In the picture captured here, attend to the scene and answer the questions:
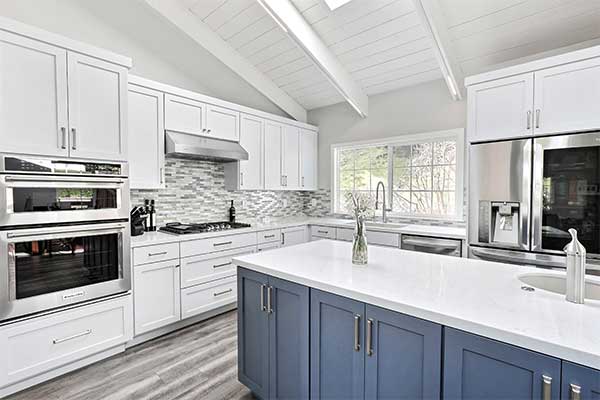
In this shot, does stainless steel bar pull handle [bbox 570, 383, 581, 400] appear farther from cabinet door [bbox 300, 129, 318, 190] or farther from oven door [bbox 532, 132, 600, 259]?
cabinet door [bbox 300, 129, 318, 190]

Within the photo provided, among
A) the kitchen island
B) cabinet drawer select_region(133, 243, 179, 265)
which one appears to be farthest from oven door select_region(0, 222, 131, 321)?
the kitchen island

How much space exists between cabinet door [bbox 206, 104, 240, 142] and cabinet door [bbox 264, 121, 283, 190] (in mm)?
524

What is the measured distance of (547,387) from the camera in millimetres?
910

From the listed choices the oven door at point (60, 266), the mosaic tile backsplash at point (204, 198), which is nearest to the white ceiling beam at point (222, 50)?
the mosaic tile backsplash at point (204, 198)

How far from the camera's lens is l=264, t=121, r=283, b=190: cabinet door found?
13.5 ft

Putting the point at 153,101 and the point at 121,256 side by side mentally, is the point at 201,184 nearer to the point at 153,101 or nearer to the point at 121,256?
the point at 153,101

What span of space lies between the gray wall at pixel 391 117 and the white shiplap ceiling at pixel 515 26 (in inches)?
24.5

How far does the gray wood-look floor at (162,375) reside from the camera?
6.53 feet

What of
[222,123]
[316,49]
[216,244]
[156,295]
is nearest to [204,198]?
[216,244]

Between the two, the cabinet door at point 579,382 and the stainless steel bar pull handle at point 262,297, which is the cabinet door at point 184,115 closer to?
the stainless steel bar pull handle at point 262,297

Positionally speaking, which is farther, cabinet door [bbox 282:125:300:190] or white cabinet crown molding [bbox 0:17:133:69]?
cabinet door [bbox 282:125:300:190]

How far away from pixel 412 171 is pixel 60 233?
3759 millimetres

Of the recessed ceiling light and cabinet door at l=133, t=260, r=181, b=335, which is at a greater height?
the recessed ceiling light

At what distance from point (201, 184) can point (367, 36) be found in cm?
254
